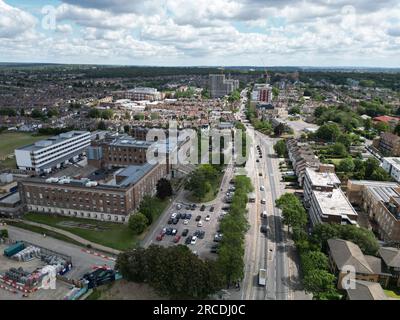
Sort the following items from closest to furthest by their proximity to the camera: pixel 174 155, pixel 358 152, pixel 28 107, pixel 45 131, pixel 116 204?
pixel 116 204 < pixel 174 155 < pixel 358 152 < pixel 45 131 < pixel 28 107

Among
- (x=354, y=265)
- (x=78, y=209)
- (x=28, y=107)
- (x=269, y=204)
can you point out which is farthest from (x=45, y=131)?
(x=354, y=265)

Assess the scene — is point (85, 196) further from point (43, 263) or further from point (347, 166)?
point (347, 166)

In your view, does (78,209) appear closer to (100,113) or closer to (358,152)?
(358,152)

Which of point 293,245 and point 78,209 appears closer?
point 293,245

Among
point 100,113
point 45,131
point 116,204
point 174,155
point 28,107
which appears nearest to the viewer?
point 116,204

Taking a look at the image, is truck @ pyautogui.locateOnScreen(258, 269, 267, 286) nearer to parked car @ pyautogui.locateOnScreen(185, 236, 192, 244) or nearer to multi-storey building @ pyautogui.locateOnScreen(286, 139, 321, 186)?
parked car @ pyautogui.locateOnScreen(185, 236, 192, 244)
